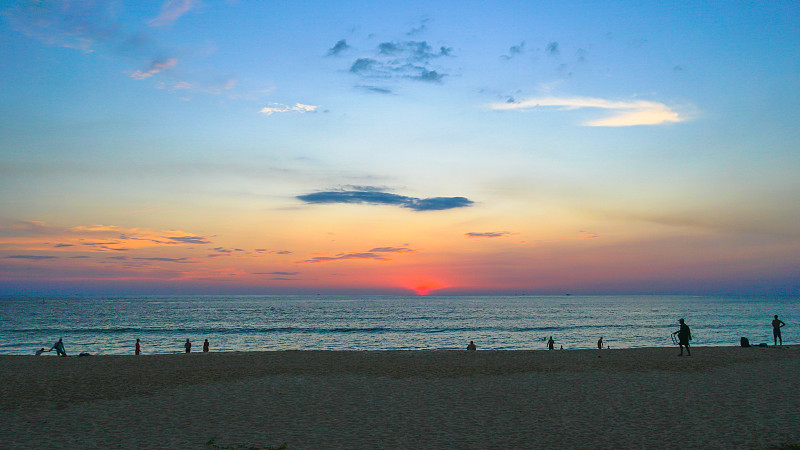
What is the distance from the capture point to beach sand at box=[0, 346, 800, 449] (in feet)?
35.5

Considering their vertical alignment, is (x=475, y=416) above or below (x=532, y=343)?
above

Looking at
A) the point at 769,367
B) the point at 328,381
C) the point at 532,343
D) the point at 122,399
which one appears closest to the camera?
the point at 122,399

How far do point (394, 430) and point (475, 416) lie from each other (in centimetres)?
266

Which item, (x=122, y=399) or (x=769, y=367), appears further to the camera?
(x=769, y=367)

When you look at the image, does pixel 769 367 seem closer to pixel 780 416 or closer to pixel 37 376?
pixel 780 416

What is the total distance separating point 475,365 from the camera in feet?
78.8

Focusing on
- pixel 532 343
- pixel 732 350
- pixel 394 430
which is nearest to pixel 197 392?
pixel 394 430

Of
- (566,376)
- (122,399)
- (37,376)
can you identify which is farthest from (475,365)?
(37,376)

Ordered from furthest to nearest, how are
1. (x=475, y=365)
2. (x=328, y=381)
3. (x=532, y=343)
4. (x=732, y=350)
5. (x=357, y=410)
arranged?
(x=532, y=343)
(x=732, y=350)
(x=475, y=365)
(x=328, y=381)
(x=357, y=410)

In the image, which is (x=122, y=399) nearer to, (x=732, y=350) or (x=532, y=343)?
(x=732, y=350)

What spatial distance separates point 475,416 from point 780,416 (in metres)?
7.80

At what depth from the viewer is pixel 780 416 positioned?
12.4 m

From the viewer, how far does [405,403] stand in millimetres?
14945

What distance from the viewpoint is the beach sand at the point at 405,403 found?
1083cm
